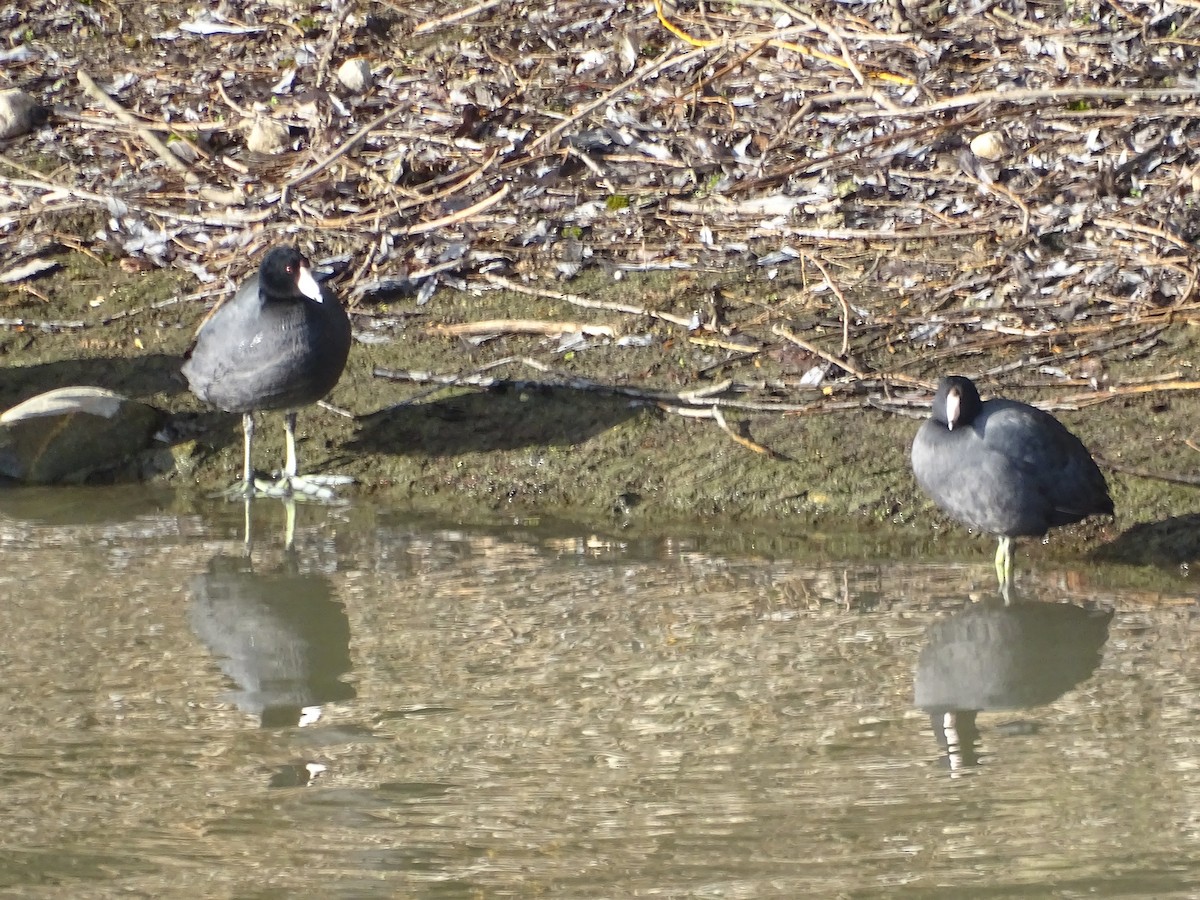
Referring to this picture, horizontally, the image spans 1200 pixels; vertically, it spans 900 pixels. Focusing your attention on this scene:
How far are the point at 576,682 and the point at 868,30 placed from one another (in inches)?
194

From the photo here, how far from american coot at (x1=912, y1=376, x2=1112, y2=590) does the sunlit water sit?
0.21 m

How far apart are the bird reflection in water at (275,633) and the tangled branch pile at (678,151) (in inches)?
94.5

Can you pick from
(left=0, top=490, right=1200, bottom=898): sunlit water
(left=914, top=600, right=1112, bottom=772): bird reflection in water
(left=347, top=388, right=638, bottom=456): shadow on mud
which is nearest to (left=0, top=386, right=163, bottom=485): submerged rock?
(left=0, top=490, right=1200, bottom=898): sunlit water

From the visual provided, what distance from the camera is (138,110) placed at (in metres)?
9.16

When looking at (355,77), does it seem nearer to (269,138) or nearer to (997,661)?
(269,138)

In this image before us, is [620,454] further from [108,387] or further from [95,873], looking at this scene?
[95,873]

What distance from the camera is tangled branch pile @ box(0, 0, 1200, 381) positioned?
23.6 ft

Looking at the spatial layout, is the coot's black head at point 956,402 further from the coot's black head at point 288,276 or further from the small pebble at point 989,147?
the small pebble at point 989,147


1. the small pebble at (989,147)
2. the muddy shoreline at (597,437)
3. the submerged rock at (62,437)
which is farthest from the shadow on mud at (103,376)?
the small pebble at (989,147)

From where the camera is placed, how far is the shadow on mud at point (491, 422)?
6527 mm

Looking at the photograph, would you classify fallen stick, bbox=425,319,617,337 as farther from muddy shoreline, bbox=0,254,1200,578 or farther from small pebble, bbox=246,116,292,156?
small pebble, bbox=246,116,292,156

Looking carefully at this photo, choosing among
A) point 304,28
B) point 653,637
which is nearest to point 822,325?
point 653,637

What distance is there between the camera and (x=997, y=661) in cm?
466

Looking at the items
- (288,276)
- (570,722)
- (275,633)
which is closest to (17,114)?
(288,276)
